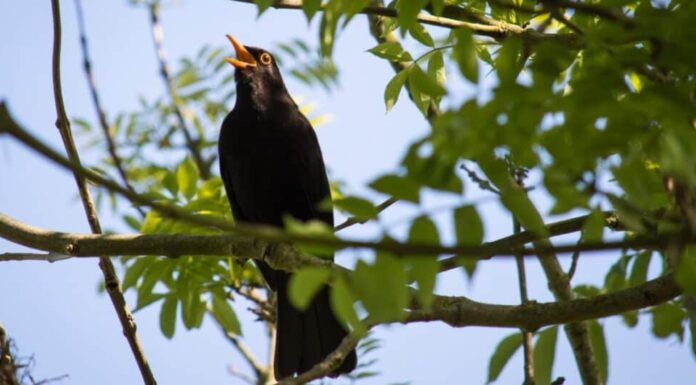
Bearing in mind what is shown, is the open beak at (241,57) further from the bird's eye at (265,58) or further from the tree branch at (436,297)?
the tree branch at (436,297)

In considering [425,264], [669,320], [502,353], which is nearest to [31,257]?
[502,353]

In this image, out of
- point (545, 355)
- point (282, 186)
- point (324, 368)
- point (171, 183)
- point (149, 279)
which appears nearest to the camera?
point (324, 368)

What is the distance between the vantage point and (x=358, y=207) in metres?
2.06

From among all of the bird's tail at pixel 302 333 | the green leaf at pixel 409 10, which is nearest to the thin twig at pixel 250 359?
the bird's tail at pixel 302 333

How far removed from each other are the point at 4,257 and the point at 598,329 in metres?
2.46

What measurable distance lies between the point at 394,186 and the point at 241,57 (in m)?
5.06

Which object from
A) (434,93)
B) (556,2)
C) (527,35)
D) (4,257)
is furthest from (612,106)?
(4,257)

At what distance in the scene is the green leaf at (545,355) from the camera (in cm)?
372

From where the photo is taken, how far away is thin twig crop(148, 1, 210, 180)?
23.7 ft

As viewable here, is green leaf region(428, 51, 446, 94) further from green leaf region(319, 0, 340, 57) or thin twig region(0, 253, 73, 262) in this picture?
thin twig region(0, 253, 73, 262)

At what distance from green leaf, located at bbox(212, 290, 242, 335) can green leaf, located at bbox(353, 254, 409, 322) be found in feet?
10.4

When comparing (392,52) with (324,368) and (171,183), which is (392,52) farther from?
(171,183)

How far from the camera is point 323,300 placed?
5.95m

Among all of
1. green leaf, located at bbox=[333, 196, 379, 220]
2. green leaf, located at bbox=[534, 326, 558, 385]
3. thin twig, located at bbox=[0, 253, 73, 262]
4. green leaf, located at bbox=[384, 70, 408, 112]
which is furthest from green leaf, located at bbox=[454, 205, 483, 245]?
thin twig, located at bbox=[0, 253, 73, 262]
